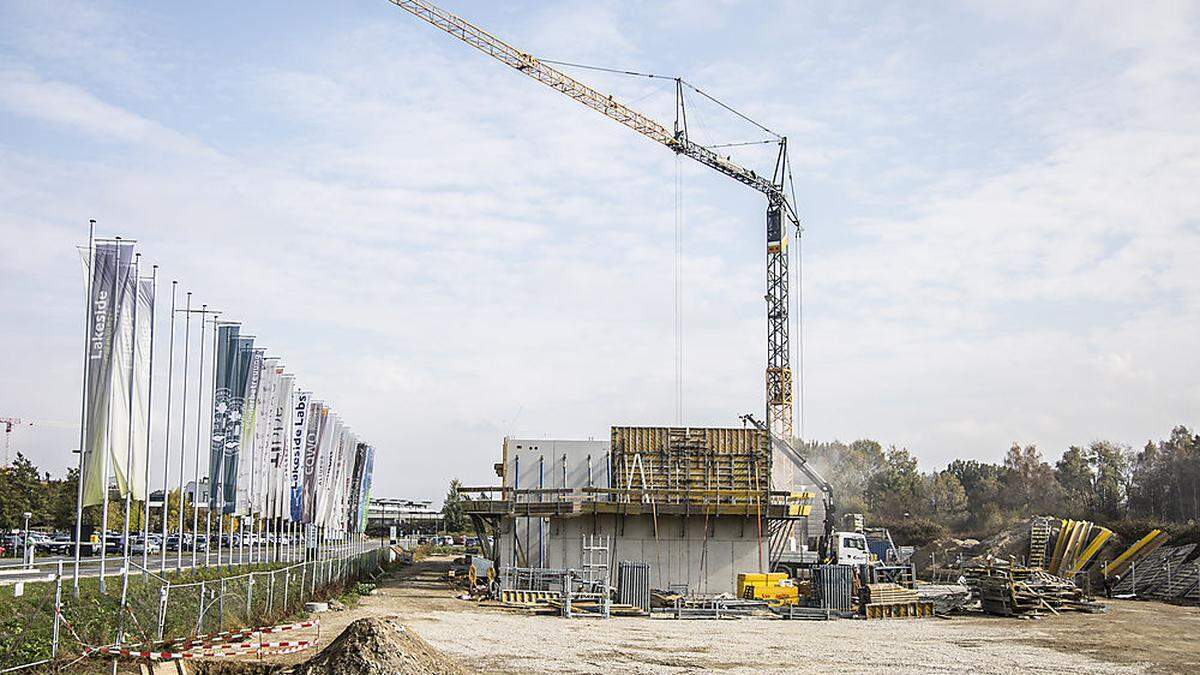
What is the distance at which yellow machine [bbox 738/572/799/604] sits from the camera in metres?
42.2

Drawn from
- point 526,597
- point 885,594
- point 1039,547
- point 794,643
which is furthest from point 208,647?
point 1039,547

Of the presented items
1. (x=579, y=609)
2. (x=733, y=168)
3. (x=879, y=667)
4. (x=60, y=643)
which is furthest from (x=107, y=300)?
(x=733, y=168)

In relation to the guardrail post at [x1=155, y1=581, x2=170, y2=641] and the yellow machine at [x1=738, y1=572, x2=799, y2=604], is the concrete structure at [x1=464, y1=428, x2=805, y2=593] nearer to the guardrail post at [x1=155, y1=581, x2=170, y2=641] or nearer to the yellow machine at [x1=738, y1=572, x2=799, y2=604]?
the yellow machine at [x1=738, y1=572, x2=799, y2=604]

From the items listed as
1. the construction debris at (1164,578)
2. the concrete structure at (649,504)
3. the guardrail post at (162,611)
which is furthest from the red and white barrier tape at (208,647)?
the construction debris at (1164,578)

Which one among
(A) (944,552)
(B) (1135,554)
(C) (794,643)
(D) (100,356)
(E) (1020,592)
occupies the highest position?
(D) (100,356)

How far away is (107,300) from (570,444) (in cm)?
3069

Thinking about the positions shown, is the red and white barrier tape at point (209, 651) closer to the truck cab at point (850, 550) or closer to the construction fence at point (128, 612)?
the construction fence at point (128, 612)

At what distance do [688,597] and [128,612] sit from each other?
25442 mm

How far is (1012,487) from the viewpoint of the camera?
142875 mm

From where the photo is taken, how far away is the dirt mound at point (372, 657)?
1842cm

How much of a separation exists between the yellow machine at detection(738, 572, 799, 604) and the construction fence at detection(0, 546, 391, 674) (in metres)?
16.4

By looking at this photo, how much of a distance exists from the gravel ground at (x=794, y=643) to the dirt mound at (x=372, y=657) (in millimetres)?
4791

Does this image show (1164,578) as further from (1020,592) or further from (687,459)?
(687,459)

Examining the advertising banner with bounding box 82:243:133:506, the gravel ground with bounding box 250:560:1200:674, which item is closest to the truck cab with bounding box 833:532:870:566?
the gravel ground with bounding box 250:560:1200:674
